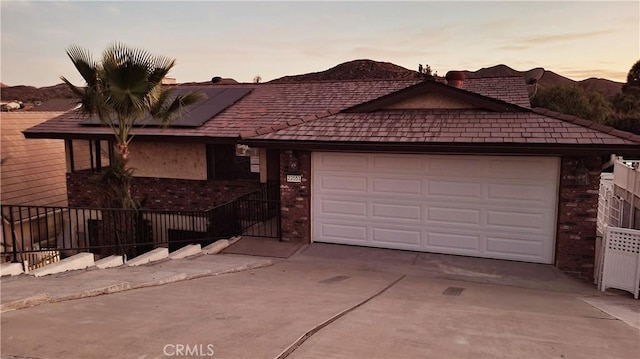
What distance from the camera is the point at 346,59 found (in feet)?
110

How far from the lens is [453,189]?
965 centimetres

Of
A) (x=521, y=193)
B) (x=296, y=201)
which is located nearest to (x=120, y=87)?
(x=296, y=201)

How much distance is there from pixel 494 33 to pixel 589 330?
1821cm

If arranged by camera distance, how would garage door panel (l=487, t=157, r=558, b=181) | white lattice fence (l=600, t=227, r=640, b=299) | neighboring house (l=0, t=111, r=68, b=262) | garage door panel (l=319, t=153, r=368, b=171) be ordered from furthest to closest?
1. neighboring house (l=0, t=111, r=68, b=262)
2. garage door panel (l=319, t=153, r=368, b=171)
3. garage door panel (l=487, t=157, r=558, b=181)
4. white lattice fence (l=600, t=227, r=640, b=299)

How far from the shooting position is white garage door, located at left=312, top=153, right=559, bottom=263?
9062 mm

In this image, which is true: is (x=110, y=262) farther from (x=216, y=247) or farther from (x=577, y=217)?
(x=577, y=217)

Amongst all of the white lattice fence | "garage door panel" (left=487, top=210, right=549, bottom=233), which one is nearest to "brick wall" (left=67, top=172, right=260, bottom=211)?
"garage door panel" (left=487, top=210, right=549, bottom=233)

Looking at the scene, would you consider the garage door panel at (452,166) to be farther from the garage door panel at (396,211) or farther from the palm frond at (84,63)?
the palm frond at (84,63)

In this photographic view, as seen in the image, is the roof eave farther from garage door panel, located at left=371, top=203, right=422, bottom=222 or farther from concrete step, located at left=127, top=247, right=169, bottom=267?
concrete step, located at left=127, top=247, right=169, bottom=267

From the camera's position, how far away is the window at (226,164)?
13484 mm

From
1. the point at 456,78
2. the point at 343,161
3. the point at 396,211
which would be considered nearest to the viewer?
the point at 396,211

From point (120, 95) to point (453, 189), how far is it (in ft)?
25.8

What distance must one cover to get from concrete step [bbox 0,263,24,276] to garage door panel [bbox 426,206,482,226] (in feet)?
26.1

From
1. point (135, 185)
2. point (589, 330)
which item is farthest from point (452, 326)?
point (135, 185)
